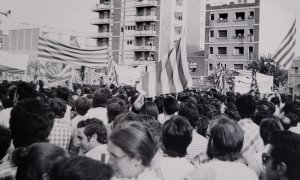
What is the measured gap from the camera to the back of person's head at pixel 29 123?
3.49 metres

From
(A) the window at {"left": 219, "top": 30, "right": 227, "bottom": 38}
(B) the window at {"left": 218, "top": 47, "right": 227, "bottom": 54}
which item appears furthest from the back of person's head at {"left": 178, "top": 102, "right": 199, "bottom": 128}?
(A) the window at {"left": 219, "top": 30, "right": 227, "bottom": 38}

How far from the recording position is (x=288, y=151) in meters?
2.81

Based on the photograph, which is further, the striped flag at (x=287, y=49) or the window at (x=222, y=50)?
the window at (x=222, y=50)

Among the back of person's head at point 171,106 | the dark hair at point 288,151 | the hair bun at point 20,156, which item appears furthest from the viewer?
the back of person's head at point 171,106

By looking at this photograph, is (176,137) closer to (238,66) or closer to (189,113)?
(189,113)

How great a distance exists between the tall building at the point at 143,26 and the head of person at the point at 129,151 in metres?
48.5

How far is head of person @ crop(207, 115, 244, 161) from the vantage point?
332 cm

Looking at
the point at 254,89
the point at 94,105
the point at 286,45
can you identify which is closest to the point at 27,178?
the point at 94,105

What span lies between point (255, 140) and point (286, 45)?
7248mm

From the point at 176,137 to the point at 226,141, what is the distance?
565mm

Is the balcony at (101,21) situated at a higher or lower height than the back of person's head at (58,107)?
higher

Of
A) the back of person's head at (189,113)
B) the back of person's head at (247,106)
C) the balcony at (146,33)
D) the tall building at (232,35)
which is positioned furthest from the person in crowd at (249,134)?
the balcony at (146,33)

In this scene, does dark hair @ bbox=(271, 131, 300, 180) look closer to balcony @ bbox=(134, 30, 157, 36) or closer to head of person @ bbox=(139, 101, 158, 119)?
head of person @ bbox=(139, 101, 158, 119)

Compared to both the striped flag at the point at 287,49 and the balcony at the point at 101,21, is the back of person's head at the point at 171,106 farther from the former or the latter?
the balcony at the point at 101,21
